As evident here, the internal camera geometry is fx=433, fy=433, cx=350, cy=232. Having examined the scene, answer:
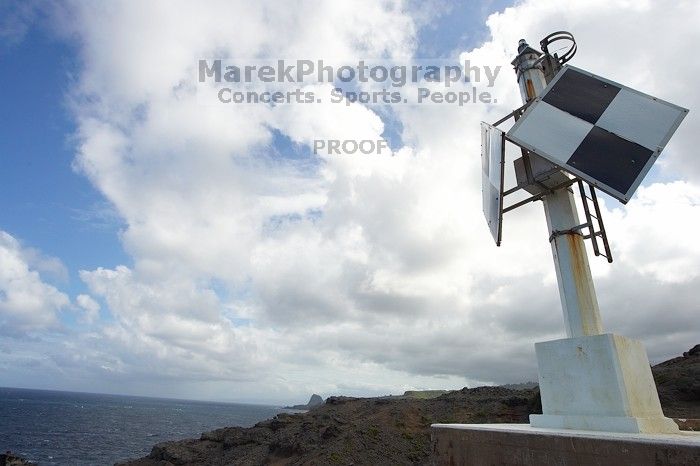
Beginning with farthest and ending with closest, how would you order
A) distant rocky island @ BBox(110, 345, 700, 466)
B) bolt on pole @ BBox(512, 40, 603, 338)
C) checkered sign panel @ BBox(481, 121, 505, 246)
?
1. distant rocky island @ BBox(110, 345, 700, 466)
2. checkered sign panel @ BBox(481, 121, 505, 246)
3. bolt on pole @ BBox(512, 40, 603, 338)

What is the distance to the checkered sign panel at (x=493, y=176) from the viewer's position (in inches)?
373

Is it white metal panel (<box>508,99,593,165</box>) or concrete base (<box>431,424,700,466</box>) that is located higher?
white metal panel (<box>508,99,593,165</box>)

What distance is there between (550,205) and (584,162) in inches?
76.8

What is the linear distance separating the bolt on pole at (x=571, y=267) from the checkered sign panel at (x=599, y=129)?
4.64 feet

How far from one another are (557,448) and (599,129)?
206 inches

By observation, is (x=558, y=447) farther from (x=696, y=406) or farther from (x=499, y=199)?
(x=696, y=406)

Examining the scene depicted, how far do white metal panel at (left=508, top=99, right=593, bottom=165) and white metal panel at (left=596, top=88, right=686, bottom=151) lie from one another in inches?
16.3

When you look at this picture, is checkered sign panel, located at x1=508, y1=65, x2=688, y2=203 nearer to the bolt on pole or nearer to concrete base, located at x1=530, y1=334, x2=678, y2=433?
the bolt on pole

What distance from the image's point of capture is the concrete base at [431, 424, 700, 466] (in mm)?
5219

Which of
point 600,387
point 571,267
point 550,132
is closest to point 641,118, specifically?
point 550,132

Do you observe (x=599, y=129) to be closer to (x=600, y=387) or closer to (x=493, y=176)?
(x=493, y=176)

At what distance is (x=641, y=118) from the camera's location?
7.32 meters

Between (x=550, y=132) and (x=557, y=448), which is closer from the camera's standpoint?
(x=557, y=448)

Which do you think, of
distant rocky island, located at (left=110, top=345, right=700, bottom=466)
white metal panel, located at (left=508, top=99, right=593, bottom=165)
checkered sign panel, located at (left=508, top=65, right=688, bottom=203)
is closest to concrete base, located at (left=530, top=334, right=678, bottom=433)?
checkered sign panel, located at (left=508, top=65, right=688, bottom=203)
